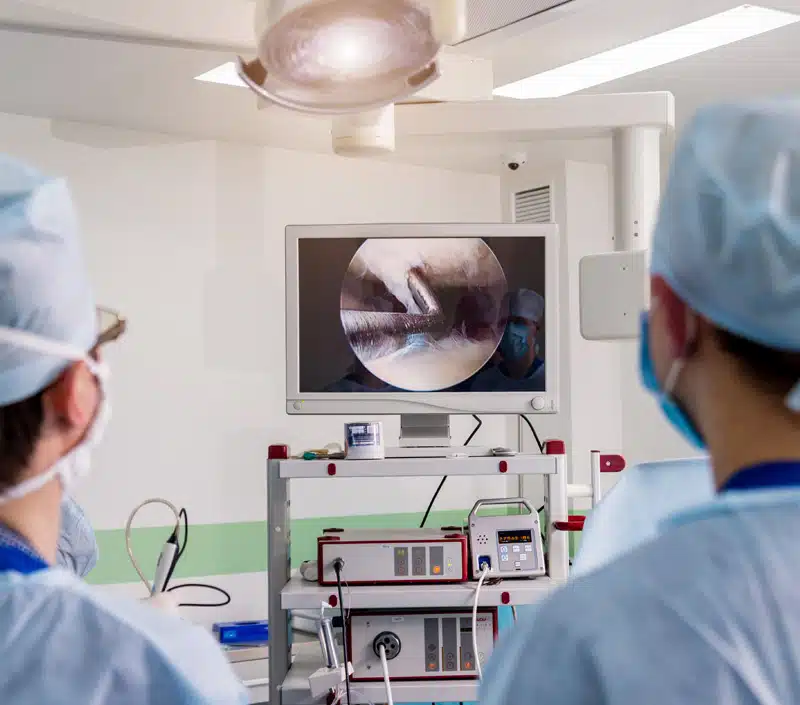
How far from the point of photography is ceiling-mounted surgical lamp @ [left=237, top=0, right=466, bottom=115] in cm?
157

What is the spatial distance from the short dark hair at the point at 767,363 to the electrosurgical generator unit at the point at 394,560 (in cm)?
156

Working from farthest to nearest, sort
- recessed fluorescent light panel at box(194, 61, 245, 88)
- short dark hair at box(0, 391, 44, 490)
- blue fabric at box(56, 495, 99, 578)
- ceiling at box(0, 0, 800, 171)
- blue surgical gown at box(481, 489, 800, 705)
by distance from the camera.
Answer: recessed fluorescent light panel at box(194, 61, 245, 88)
ceiling at box(0, 0, 800, 171)
blue fabric at box(56, 495, 99, 578)
short dark hair at box(0, 391, 44, 490)
blue surgical gown at box(481, 489, 800, 705)

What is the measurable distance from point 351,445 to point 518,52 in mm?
1355

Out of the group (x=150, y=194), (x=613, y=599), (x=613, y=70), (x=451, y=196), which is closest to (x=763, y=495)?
(x=613, y=599)

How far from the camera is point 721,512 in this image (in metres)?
0.80

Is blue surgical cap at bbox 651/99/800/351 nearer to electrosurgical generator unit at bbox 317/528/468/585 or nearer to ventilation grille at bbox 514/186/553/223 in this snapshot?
electrosurgical generator unit at bbox 317/528/468/585

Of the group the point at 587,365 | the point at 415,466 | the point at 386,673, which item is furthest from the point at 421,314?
the point at 587,365

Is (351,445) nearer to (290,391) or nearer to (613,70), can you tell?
(290,391)

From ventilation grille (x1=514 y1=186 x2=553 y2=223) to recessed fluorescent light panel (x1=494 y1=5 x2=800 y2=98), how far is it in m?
0.78

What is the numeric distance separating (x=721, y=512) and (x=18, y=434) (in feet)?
2.04

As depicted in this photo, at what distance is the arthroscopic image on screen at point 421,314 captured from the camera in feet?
8.22

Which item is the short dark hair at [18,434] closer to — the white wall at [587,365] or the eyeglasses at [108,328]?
the eyeglasses at [108,328]

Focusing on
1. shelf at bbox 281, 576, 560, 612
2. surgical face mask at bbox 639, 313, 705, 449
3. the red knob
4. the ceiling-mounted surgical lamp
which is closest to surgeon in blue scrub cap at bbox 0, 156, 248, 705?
surgical face mask at bbox 639, 313, 705, 449

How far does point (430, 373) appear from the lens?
252 cm
